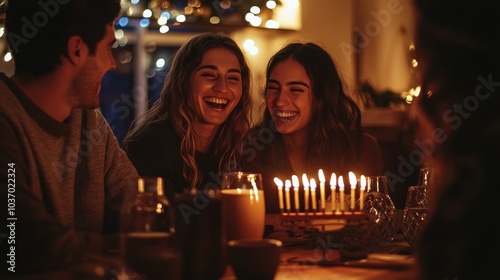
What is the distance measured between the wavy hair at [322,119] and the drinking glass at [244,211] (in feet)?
5.12

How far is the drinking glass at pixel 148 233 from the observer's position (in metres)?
1.26

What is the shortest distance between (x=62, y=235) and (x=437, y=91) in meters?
0.85

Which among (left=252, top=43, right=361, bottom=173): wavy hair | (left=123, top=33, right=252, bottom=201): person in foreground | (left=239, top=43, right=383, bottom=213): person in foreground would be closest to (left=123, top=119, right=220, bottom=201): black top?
(left=123, top=33, right=252, bottom=201): person in foreground

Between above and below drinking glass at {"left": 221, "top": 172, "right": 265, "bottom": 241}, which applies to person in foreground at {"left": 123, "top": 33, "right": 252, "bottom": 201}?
above

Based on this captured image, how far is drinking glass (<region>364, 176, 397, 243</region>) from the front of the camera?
208cm

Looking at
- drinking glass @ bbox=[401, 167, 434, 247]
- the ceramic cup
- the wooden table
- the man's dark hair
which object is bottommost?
the wooden table

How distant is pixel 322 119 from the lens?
344 cm

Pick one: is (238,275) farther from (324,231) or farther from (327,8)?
(327,8)

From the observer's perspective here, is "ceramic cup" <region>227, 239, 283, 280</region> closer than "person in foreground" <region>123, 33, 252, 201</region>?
Yes

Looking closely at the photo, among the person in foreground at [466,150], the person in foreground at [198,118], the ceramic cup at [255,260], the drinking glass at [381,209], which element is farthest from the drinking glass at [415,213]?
the person in foreground at [198,118]

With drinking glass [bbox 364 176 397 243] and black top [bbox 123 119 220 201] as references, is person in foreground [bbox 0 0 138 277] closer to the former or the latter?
drinking glass [bbox 364 176 397 243]

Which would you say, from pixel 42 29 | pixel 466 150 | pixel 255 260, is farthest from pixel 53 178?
pixel 466 150

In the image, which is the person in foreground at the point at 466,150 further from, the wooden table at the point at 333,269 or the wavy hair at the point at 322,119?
the wavy hair at the point at 322,119

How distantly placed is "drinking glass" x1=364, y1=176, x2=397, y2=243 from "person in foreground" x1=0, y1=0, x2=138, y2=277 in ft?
2.78
